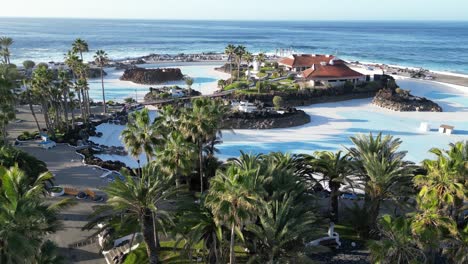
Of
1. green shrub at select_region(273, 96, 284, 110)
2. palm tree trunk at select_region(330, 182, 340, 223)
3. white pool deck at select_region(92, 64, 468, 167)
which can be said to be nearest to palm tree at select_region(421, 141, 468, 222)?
palm tree trunk at select_region(330, 182, 340, 223)

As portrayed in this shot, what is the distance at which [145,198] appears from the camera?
19.4m

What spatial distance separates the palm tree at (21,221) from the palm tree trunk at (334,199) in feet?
57.5

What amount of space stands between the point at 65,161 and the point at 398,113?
4963cm

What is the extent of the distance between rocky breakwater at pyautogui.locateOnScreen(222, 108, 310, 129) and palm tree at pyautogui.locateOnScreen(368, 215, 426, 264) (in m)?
36.5

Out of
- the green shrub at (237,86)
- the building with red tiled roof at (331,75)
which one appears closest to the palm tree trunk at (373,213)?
the green shrub at (237,86)

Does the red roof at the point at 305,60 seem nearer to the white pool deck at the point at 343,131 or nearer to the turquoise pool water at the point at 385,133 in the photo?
the white pool deck at the point at 343,131

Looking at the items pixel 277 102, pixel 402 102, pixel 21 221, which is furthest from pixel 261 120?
pixel 21 221

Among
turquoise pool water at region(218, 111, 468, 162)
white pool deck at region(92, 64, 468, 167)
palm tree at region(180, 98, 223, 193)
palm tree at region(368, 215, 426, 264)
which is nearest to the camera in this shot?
palm tree at region(368, 215, 426, 264)

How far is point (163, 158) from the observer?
2444 centimetres

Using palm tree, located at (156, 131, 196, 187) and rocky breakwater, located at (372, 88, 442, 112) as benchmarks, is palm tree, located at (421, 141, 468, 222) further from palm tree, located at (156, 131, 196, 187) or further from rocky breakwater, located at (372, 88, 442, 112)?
rocky breakwater, located at (372, 88, 442, 112)

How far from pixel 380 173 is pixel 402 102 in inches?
1846

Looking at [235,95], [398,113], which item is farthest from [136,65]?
[398,113]

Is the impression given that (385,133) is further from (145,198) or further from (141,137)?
(145,198)

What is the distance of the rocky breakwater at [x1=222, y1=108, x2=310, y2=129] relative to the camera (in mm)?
54344
